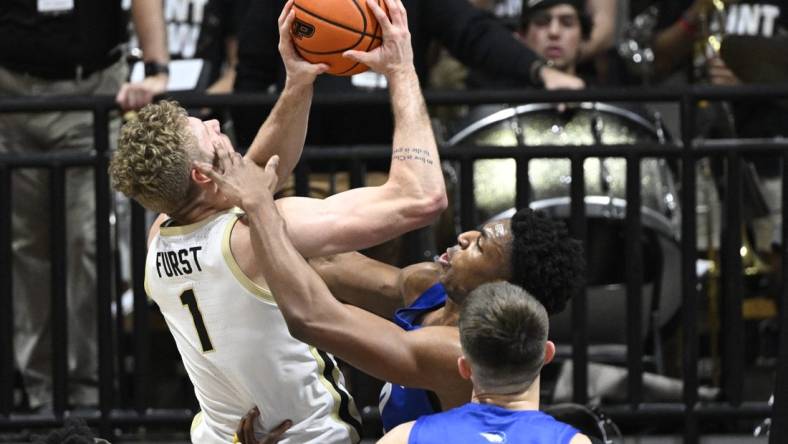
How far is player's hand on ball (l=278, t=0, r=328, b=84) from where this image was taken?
14.2ft

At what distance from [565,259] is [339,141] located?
264cm

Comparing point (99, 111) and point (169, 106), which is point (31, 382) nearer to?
point (99, 111)

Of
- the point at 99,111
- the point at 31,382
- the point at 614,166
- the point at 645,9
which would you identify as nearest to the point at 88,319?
the point at 31,382

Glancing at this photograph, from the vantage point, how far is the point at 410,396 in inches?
175

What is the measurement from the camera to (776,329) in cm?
747

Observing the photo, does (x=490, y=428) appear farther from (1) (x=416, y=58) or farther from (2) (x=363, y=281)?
(1) (x=416, y=58)

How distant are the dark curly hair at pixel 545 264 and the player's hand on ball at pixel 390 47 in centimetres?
56

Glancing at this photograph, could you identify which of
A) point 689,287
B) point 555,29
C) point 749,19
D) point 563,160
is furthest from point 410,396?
point 749,19

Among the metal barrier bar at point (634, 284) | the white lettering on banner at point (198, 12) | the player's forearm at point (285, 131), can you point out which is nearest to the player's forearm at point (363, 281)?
the player's forearm at point (285, 131)

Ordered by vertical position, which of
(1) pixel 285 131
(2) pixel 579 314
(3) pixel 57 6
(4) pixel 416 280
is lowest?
(2) pixel 579 314

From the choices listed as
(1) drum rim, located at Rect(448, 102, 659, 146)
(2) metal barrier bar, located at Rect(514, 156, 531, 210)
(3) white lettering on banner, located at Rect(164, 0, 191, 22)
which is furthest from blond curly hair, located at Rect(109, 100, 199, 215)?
(3) white lettering on banner, located at Rect(164, 0, 191, 22)

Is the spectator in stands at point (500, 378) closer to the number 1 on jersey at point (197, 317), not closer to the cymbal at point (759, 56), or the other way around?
the number 1 on jersey at point (197, 317)

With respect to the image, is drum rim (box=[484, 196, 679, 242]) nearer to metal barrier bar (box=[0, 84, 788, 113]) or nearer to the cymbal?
metal barrier bar (box=[0, 84, 788, 113])

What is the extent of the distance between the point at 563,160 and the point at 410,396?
266 centimetres
